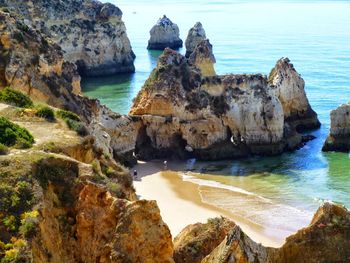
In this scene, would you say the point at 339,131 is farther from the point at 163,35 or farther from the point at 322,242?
the point at 163,35

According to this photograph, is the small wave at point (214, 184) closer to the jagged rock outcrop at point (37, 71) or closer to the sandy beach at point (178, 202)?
the sandy beach at point (178, 202)

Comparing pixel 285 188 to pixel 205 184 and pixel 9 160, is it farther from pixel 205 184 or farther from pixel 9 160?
pixel 9 160

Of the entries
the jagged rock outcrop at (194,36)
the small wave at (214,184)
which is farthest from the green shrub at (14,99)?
the jagged rock outcrop at (194,36)

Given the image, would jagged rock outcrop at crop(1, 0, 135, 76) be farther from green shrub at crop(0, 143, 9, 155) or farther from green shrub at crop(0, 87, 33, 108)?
green shrub at crop(0, 143, 9, 155)

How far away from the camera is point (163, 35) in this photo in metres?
120

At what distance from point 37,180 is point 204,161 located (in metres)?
30.4

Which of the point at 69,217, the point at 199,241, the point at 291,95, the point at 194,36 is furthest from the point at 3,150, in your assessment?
the point at 194,36

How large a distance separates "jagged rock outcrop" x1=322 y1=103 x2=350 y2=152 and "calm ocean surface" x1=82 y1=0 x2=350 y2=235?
115 cm

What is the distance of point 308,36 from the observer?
393 feet

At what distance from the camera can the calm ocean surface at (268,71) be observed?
3969 centimetres

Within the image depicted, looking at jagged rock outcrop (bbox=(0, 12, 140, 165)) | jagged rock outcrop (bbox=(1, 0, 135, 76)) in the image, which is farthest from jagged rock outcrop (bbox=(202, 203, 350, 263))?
jagged rock outcrop (bbox=(1, 0, 135, 76))

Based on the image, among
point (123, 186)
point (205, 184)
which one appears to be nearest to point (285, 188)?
point (205, 184)

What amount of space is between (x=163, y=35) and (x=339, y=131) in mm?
73940

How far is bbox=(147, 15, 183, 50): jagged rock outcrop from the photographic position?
119 m
